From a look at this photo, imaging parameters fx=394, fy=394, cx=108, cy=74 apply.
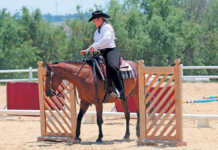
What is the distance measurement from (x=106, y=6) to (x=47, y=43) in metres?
6.33

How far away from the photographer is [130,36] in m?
30.6

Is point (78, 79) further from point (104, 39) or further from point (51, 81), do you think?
point (104, 39)

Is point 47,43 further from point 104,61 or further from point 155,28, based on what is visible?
point 104,61

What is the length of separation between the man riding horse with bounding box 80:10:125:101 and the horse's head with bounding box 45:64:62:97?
0.63 m

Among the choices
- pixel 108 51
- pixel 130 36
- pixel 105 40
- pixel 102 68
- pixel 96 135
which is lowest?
pixel 96 135

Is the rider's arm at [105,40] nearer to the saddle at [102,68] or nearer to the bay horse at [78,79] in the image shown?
the saddle at [102,68]

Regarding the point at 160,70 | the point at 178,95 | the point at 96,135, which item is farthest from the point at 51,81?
the point at 178,95

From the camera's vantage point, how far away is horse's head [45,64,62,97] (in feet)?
23.5

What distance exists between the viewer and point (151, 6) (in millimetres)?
32875

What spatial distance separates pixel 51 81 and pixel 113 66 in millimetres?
1160

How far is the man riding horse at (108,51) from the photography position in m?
7.20

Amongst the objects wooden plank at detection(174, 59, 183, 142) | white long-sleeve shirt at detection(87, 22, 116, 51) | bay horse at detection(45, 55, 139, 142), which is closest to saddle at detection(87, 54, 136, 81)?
bay horse at detection(45, 55, 139, 142)

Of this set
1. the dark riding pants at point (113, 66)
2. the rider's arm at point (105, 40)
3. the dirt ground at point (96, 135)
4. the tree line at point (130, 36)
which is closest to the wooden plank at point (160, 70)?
the dark riding pants at point (113, 66)

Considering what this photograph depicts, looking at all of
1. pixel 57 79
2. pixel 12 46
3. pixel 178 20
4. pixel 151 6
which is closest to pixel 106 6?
pixel 151 6
